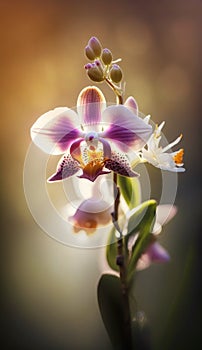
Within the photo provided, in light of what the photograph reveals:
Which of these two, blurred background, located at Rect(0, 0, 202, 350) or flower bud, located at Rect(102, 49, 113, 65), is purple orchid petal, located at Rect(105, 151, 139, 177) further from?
blurred background, located at Rect(0, 0, 202, 350)

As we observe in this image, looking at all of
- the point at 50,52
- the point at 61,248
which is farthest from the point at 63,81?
the point at 61,248

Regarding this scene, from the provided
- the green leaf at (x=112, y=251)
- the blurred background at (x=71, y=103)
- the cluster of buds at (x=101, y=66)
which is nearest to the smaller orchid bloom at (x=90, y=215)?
the green leaf at (x=112, y=251)

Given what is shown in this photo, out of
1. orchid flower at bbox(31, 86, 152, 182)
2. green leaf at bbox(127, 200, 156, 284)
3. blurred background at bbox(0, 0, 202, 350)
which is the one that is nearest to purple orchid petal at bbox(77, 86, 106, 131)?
orchid flower at bbox(31, 86, 152, 182)

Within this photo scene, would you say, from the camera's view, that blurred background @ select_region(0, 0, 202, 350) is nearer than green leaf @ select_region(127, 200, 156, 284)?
No

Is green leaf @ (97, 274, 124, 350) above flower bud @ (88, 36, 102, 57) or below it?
below

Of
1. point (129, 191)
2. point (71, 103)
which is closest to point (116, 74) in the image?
point (129, 191)

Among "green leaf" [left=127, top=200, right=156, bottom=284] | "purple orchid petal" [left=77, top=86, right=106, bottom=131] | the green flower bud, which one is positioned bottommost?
"green leaf" [left=127, top=200, right=156, bottom=284]

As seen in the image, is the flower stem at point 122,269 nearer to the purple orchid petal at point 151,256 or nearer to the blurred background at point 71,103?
the purple orchid petal at point 151,256
